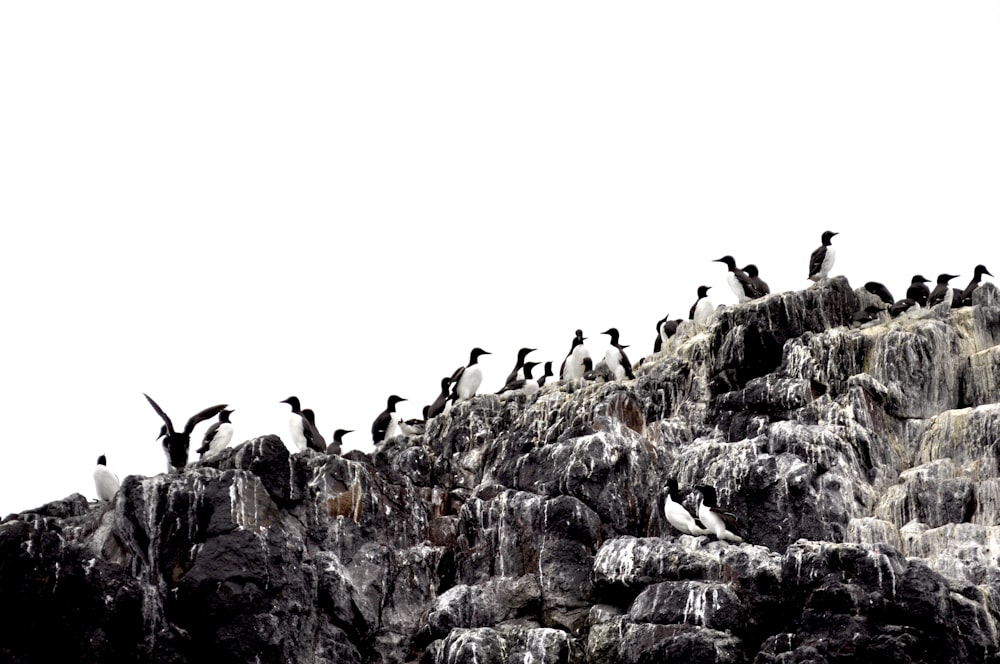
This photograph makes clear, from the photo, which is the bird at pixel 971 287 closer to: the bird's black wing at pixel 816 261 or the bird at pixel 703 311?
the bird's black wing at pixel 816 261

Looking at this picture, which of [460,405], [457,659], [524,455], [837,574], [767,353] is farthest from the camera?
[460,405]

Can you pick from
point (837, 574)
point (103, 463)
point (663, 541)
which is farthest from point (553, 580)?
point (103, 463)

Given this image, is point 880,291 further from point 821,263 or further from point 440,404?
point 440,404

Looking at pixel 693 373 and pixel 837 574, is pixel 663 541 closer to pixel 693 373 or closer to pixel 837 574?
pixel 837 574

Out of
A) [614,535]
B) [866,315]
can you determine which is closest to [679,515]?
[614,535]

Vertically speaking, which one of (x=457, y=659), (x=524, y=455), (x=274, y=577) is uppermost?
(x=524, y=455)

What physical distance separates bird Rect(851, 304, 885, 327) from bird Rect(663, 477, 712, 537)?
660 centimetres

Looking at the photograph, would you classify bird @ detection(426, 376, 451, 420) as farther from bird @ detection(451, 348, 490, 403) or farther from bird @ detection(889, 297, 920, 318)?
bird @ detection(889, 297, 920, 318)

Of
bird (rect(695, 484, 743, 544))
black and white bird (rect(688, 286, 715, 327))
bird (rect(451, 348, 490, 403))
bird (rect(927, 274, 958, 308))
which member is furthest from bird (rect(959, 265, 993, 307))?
bird (rect(451, 348, 490, 403))

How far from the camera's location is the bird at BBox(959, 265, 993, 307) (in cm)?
2588

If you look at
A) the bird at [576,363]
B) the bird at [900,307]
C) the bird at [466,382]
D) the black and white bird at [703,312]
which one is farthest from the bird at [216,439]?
the bird at [900,307]

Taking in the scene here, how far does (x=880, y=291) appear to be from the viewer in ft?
87.4

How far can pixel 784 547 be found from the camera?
67.9ft

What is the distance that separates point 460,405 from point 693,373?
4800 millimetres
